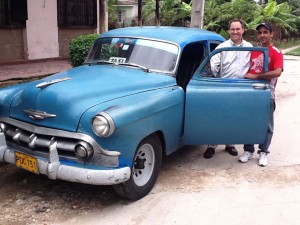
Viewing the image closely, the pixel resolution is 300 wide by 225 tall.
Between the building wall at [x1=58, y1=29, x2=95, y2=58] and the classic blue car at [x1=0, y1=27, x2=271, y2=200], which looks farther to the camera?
the building wall at [x1=58, y1=29, x2=95, y2=58]

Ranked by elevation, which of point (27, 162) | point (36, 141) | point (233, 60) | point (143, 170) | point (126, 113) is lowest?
point (143, 170)

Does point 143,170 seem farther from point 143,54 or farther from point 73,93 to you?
point 143,54

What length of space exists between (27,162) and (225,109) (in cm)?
236

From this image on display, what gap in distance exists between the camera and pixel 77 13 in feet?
48.0

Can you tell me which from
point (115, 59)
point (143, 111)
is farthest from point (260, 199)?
point (115, 59)

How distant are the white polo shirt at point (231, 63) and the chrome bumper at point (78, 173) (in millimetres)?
2163

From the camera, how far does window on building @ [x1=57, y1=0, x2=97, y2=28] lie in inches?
551

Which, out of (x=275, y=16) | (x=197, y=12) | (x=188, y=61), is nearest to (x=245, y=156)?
(x=188, y=61)

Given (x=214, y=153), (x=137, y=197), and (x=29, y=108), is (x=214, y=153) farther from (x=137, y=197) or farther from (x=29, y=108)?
(x=29, y=108)

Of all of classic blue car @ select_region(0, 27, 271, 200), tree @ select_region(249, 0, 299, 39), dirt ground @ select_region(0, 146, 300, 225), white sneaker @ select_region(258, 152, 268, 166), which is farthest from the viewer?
tree @ select_region(249, 0, 299, 39)

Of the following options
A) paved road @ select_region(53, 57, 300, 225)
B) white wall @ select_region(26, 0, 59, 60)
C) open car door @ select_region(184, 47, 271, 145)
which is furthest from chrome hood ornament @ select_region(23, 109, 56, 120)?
white wall @ select_region(26, 0, 59, 60)

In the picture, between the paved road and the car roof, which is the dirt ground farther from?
the car roof

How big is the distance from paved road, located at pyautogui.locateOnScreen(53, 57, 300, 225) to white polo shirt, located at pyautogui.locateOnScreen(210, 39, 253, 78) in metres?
1.26

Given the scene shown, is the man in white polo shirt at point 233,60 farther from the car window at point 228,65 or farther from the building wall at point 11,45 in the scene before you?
the building wall at point 11,45
